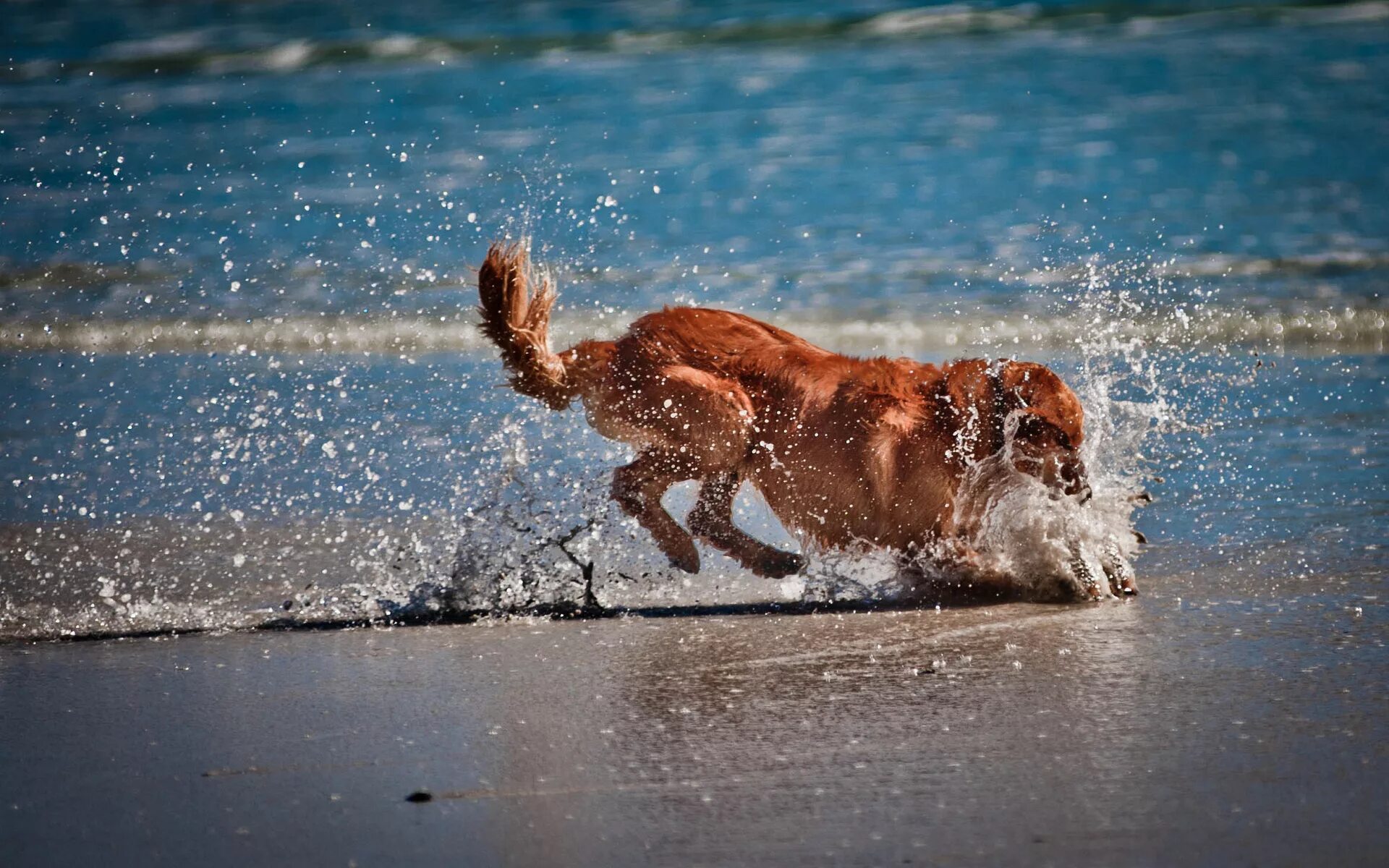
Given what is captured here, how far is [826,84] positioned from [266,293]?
6.32 metres

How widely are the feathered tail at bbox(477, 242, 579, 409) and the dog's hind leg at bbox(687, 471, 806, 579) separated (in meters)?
0.52

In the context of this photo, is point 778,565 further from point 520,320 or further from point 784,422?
point 520,320

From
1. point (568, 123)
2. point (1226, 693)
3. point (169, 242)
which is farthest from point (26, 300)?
point (1226, 693)

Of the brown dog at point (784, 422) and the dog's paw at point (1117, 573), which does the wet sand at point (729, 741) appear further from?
the brown dog at point (784, 422)

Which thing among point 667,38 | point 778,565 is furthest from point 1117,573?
point 667,38

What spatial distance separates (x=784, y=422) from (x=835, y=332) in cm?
469

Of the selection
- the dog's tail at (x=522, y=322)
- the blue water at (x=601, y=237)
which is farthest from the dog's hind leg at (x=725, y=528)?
the dog's tail at (x=522, y=322)

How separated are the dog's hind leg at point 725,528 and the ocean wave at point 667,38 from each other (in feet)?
39.3

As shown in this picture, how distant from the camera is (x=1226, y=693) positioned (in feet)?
9.95

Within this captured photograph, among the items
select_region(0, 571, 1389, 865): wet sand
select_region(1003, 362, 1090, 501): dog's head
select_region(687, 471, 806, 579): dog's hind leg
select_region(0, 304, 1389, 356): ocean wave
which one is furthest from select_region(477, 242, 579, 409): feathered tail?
select_region(0, 304, 1389, 356): ocean wave

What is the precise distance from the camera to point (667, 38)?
53.7 feet

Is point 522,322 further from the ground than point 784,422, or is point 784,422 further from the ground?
point 522,322

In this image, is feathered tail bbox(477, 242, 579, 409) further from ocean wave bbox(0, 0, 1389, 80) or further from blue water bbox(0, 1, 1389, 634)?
ocean wave bbox(0, 0, 1389, 80)

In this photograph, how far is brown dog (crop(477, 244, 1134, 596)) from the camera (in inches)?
165
